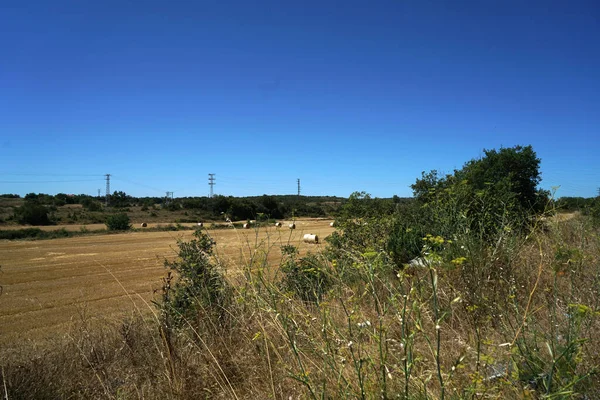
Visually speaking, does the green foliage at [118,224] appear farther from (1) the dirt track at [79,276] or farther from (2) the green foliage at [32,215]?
(1) the dirt track at [79,276]

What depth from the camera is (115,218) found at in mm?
39406

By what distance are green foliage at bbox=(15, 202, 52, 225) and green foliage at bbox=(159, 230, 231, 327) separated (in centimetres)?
4671

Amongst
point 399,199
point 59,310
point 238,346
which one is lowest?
point 59,310

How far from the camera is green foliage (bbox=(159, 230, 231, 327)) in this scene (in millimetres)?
3596

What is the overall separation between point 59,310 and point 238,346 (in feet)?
36.0

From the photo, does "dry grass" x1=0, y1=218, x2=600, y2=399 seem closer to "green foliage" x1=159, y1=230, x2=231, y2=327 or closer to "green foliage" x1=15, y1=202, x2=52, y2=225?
"green foliage" x1=159, y1=230, x2=231, y2=327

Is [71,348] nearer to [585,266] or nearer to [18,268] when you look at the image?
[585,266]

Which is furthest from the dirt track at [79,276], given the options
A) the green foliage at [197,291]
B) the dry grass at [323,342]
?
the dry grass at [323,342]

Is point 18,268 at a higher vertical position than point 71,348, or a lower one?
lower

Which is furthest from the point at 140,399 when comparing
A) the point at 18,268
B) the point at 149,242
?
the point at 149,242

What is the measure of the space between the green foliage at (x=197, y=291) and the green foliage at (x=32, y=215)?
4671 centimetres

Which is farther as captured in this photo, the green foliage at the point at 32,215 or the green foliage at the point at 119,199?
the green foliage at the point at 119,199

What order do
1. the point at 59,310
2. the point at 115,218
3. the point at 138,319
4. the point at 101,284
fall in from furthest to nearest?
the point at 115,218
the point at 101,284
the point at 59,310
the point at 138,319

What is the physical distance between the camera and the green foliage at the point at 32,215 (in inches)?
1624
